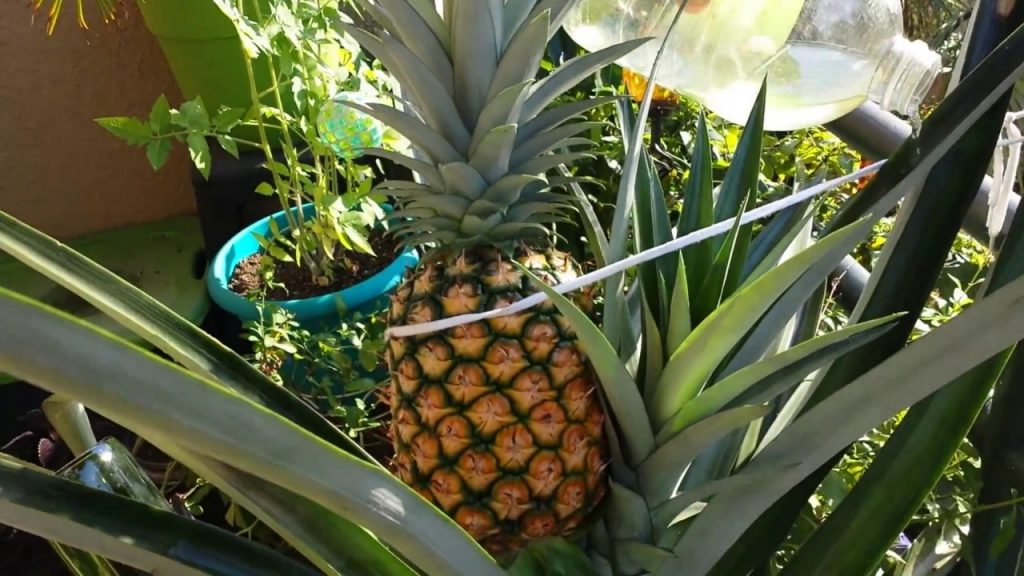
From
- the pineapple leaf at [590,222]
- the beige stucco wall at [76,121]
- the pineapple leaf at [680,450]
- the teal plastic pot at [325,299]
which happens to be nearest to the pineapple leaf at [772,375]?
the pineapple leaf at [680,450]

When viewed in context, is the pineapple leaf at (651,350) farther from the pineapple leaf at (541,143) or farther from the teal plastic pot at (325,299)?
the teal plastic pot at (325,299)

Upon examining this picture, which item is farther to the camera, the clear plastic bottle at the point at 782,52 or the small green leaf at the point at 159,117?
the small green leaf at the point at 159,117

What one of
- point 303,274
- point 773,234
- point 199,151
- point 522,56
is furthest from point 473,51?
point 303,274

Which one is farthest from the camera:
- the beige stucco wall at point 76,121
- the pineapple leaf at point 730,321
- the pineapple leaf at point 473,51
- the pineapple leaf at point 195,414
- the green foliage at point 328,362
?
the beige stucco wall at point 76,121

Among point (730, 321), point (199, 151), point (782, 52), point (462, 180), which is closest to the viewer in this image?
point (730, 321)

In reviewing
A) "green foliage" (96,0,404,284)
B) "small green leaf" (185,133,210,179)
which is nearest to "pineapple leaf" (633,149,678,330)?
"green foliage" (96,0,404,284)

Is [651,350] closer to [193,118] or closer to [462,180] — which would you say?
[462,180]

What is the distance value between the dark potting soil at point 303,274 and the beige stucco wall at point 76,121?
0.63 m

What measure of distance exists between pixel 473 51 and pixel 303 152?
0.48 meters

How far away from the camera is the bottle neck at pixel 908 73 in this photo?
0.48 metres

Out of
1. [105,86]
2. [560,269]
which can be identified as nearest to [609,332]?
[560,269]

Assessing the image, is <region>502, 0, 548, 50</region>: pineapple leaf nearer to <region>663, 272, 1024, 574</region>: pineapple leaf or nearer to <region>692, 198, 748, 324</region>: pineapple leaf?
<region>692, 198, 748, 324</region>: pineapple leaf

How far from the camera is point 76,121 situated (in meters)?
1.40

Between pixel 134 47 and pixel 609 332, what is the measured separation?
4.18 feet
